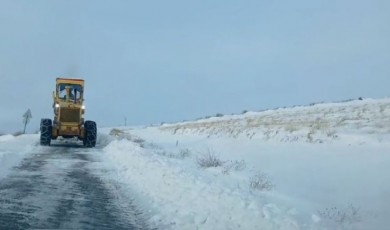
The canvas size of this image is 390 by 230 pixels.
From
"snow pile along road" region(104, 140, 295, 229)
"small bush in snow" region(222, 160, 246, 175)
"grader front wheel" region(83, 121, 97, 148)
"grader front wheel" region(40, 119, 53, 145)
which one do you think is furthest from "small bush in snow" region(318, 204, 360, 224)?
"grader front wheel" region(40, 119, 53, 145)

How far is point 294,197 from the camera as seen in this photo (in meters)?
9.95

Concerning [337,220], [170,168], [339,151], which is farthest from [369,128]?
[337,220]

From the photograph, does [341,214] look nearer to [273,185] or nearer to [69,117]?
[273,185]

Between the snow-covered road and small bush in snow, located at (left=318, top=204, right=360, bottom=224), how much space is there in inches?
112

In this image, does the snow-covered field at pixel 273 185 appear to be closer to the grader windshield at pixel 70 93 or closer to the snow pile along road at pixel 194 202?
the snow pile along road at pixel 194 202

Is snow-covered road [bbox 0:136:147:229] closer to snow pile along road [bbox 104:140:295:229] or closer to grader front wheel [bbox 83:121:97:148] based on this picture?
snow pile along road [bbox 104:140:295:229]

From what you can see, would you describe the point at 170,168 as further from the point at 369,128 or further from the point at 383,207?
the point at 369,128

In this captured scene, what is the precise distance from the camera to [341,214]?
8.20m

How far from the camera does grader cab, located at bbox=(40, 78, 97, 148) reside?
28.1 meters

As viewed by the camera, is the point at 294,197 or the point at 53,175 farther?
the point at 53,175

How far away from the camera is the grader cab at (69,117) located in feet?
92.2

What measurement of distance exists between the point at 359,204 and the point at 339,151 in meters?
6.82

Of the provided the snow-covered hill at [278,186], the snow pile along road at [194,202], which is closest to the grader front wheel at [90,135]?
the snow-covered hill at [278,186]

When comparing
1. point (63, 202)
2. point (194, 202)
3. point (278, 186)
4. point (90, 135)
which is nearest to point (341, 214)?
point (194, 202)
